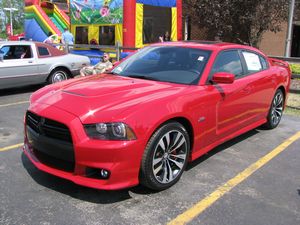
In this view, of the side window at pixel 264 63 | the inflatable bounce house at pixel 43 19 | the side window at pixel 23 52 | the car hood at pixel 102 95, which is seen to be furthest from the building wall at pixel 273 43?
the car hood at pixel 102 95

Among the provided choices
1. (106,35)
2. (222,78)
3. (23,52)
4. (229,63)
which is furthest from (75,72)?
(222,78)

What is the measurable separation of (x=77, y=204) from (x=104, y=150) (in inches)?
25.8

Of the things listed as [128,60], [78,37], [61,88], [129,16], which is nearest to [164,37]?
[129,16]

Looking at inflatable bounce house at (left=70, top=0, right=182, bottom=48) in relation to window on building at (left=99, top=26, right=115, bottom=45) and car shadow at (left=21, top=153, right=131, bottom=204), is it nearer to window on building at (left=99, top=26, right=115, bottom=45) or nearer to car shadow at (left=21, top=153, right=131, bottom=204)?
window on building at (left=99, top=26, right=115, bottom=45)

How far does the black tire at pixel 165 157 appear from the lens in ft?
11.9

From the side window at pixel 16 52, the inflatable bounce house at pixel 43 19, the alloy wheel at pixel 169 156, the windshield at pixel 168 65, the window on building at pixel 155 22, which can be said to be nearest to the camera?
Result: the alloy wheel at pixel 169 156

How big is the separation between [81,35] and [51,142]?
14811 millimetres

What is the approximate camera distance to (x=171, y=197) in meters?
3.80

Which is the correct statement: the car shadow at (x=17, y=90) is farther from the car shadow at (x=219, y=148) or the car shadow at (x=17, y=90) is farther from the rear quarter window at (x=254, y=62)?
the rear quarter window at (x=254, y=62)

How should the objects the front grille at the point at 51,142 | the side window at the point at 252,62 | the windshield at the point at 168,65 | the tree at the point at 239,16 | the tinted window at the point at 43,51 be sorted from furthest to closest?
the tree at the point at 239,16
the tinted window at the point at 43,51
the side window at the point at 252,62
the windshield at the point at 168,65
the front grille at the point at 51,142

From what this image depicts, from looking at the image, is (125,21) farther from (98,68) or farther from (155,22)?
(98,68)

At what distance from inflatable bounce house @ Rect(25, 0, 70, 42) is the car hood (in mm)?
17734

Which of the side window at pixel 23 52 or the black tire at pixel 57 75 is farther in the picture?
the black tire at pixel 57 75

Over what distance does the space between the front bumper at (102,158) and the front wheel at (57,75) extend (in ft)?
23.2
